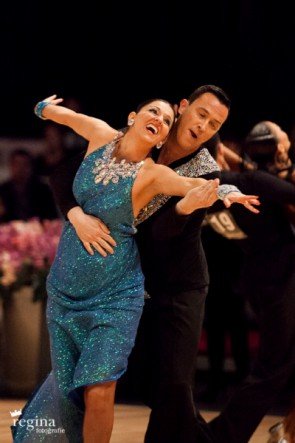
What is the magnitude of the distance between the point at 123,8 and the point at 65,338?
17.0 feet

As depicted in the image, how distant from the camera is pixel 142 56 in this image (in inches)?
354

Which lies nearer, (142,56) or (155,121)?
(155,121)

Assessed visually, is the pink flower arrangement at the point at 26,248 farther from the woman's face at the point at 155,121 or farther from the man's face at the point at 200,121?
the woman's face at the point at 155,121

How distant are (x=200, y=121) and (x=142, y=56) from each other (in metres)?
4.73

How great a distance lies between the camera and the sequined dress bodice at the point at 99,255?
13.6ft

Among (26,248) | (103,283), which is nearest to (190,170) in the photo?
(103,283)

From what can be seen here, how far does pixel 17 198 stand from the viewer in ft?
27.3

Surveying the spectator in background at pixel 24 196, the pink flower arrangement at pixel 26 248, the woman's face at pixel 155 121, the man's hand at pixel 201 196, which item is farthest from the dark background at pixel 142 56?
the man's hand at pixel 201 196

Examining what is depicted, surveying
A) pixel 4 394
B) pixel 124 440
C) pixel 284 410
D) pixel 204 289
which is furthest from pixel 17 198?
pixel 204 289

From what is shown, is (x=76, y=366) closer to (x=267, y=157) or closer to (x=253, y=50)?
(x=267, y=157)

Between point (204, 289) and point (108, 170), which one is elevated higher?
point (108, 170)

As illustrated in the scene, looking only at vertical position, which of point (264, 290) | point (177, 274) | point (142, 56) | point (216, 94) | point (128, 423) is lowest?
point (128, 423)

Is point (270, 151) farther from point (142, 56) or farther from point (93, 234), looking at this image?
point (142, 56)

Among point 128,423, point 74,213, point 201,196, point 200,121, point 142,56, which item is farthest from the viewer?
point 142,56
